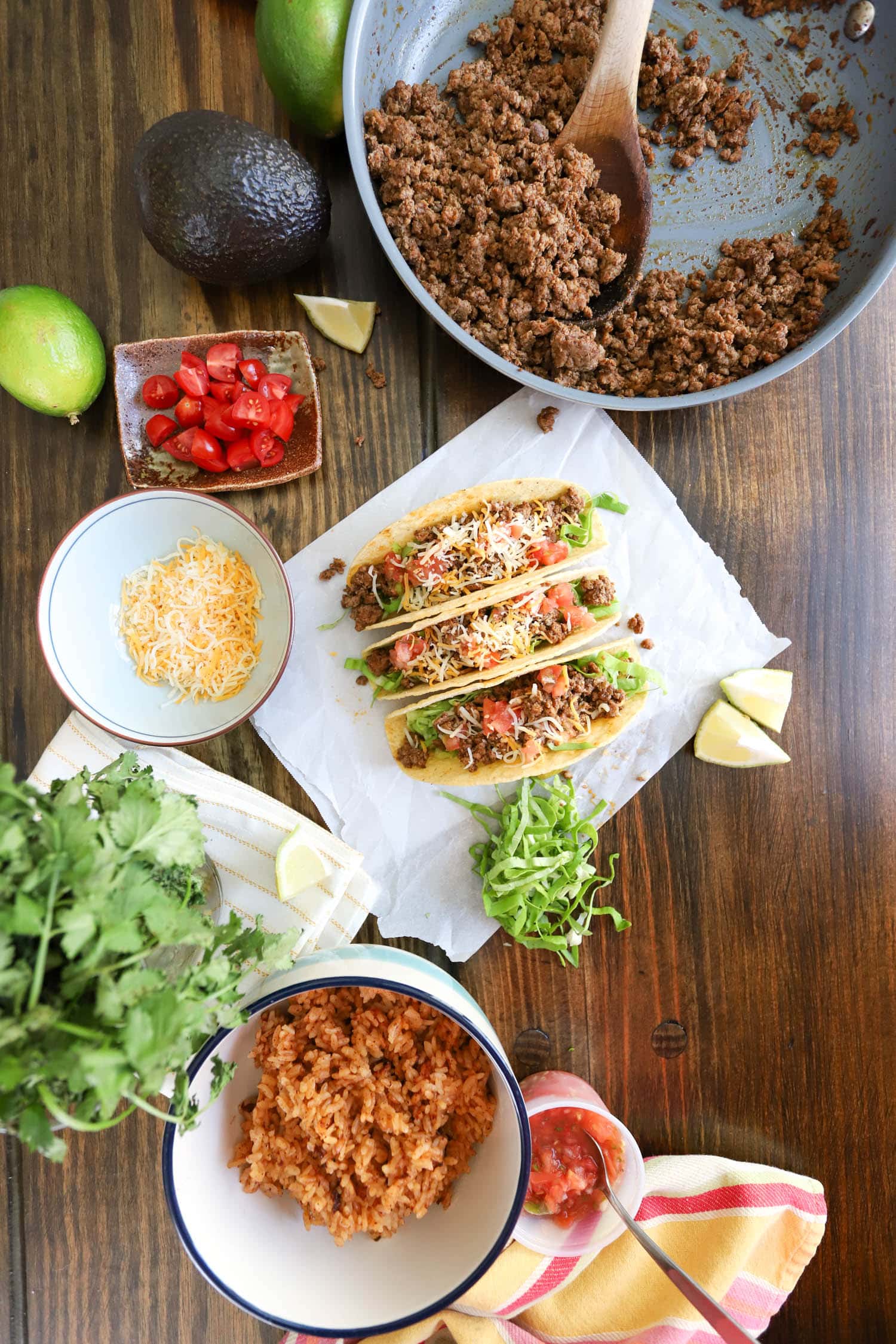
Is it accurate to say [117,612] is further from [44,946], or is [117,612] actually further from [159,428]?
[44,946]

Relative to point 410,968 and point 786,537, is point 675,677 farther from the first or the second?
point 410,968

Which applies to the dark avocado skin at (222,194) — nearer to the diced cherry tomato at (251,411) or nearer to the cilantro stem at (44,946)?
the diced cherry tomato at (251,411)

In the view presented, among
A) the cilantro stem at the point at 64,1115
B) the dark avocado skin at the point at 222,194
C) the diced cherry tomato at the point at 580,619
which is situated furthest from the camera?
the diced cherry tomato at the point at 580,619

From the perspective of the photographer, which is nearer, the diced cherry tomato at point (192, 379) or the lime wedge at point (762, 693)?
the diced cherry tomato at point (192, 379)

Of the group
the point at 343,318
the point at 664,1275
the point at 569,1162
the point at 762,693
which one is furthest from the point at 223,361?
the point at 664,1275

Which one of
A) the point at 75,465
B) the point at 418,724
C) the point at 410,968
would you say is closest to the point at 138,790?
the point at 410,968

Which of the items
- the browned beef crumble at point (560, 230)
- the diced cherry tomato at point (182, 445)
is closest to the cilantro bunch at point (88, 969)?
the diced cherry tomato at point (182, 445)

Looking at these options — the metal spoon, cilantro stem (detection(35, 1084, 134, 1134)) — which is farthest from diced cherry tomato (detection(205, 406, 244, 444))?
the metal spoon
